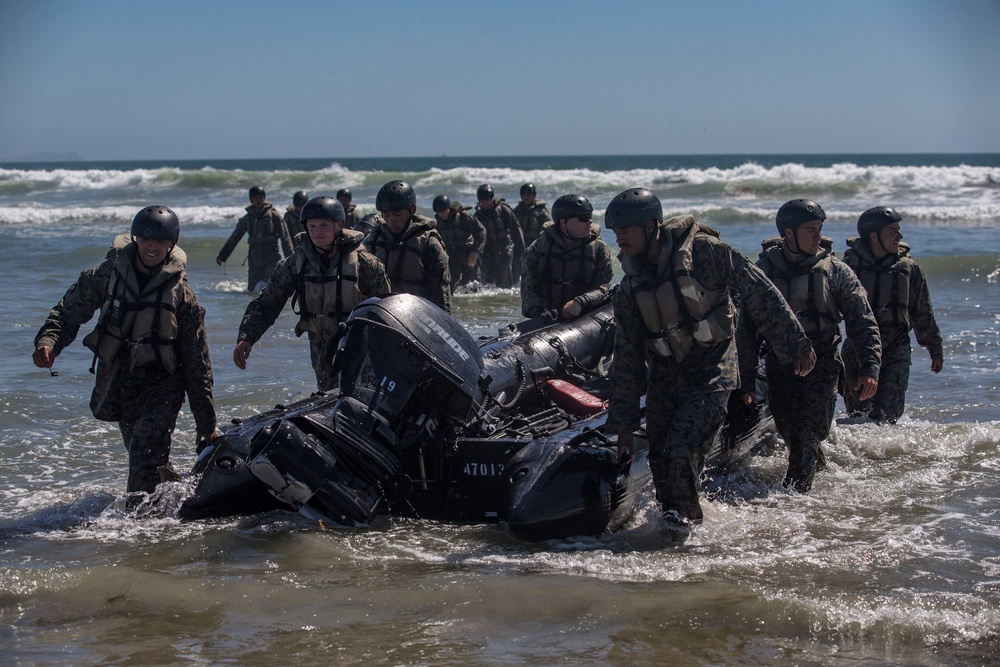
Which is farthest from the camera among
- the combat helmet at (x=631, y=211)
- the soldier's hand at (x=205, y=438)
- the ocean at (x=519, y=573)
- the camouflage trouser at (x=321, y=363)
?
the camouflage trouser at (x=321, y=363)

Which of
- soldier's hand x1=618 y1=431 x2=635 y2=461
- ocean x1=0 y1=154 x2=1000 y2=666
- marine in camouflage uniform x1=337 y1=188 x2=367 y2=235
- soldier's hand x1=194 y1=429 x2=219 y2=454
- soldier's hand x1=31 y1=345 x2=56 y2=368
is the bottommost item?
ocean x1=0 y1=154 x2=1000 y2=666

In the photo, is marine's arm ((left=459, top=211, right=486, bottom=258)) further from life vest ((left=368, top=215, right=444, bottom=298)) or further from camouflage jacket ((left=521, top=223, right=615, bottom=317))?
life vest ((left=368, top=215, right=444, bottom=298))

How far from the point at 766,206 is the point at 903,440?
1199 inches

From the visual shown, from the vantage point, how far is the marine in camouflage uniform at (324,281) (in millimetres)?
6910

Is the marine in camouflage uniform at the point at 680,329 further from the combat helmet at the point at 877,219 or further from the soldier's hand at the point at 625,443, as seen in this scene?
the combat helmet at the point at 877,219

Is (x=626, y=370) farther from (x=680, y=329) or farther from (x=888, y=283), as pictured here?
(x=888, y=283)

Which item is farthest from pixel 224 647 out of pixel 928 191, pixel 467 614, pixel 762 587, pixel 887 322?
pixel 928 191

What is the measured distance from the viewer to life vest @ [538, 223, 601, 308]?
28.8ft

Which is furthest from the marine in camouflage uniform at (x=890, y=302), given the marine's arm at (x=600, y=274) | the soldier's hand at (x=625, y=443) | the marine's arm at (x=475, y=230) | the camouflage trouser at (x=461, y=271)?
the marine's arm at (x=475, y=230)

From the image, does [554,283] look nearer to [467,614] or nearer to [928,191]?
[467,614]

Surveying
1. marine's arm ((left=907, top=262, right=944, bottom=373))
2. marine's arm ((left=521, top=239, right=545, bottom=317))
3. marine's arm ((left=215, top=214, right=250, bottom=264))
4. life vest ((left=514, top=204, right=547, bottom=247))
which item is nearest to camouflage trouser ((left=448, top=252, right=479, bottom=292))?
life vest ((left=514, top=204, right=547, bottom=247))

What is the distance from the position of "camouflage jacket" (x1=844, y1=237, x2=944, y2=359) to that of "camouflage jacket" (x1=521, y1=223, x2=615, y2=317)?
6.05ft

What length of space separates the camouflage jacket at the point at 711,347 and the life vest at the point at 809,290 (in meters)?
0.97

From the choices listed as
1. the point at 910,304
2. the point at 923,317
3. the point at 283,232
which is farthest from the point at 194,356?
the point at 283,232
